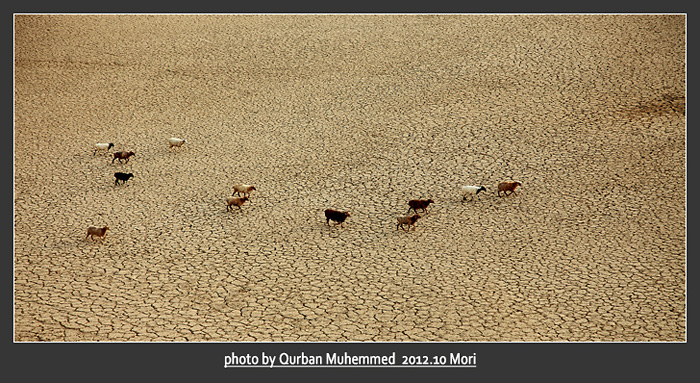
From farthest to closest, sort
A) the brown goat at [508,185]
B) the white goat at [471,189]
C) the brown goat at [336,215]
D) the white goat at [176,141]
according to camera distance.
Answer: the white goat at [176,141], the brown goat at [508,185], the white goat at [471,189], the brown goat at [336,215]

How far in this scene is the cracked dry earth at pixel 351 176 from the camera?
10.4 metres

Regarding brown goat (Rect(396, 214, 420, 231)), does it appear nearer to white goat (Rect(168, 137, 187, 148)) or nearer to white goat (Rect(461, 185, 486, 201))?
white goat (Rect(461, 185, 486, 201))

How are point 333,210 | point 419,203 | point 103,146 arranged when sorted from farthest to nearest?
point 103,146 → point 419,203 → point 333,210

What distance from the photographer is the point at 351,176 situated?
16094 millimetres

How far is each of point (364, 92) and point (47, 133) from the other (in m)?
10.0

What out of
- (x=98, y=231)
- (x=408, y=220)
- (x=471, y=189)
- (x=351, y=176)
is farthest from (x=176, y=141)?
(x=471, y=189)

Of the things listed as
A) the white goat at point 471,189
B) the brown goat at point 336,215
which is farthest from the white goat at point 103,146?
the white goat at point 471,189

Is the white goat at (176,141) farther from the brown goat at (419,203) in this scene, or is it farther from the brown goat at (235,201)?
the brown goat at (419,203)

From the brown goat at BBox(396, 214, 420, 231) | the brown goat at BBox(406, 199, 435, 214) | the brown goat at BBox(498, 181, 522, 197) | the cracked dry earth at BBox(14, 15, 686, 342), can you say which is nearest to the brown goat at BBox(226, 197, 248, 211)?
the cracked dry earth at BBox(14, 15, 686, 342)

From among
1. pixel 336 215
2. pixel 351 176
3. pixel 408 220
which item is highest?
pixel 351 176

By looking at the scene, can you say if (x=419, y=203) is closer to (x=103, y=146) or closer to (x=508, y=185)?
(x=508, y=185)

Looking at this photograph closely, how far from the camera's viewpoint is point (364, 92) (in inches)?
843

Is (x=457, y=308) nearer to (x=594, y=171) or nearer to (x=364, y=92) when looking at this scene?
(x=594, y=171)

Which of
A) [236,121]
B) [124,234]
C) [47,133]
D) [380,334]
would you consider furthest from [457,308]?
[47,133]
